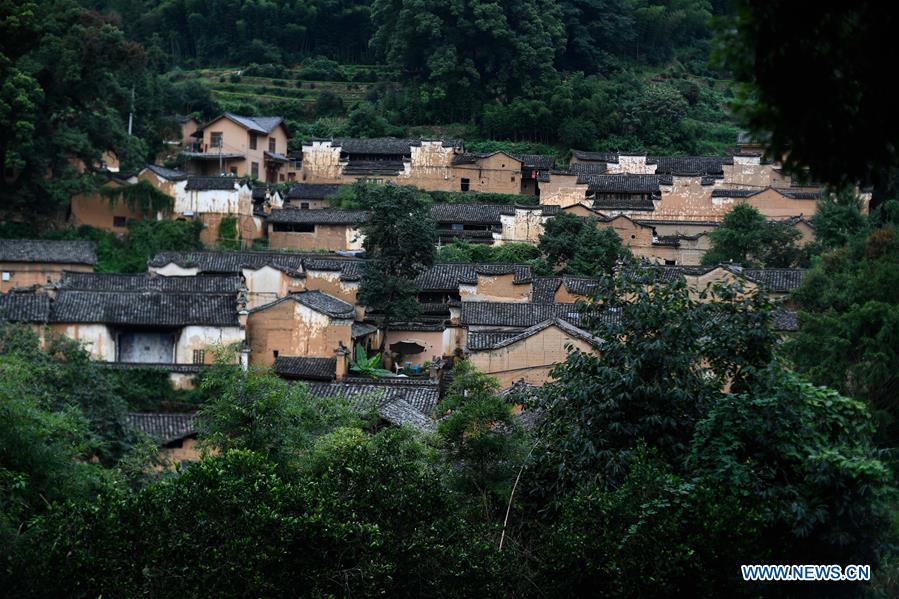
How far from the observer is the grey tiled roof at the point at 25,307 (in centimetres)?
2706

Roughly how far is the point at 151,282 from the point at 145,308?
2818 mm

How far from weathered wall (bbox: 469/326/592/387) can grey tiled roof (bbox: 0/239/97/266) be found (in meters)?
14.3

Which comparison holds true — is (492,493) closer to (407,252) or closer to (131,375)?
(131,375)

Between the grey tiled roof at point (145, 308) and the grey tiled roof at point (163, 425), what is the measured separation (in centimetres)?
484

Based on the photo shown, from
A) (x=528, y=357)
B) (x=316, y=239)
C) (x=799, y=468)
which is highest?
(x=799, y=468)

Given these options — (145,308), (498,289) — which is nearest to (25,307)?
(145,308)

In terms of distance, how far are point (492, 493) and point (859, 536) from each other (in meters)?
4.06

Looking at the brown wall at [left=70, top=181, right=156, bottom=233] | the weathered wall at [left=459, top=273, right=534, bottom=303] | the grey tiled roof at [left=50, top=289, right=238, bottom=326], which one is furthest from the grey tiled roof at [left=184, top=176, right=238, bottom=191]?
the weathered wall at [left=459, top=273, right=534, bottom=303]

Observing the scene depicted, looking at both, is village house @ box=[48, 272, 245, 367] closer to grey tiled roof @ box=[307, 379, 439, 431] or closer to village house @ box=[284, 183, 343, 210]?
grey tiled roof @ box=[307, 379, 439, 431]

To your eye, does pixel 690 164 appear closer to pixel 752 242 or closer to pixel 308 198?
pixel 752 242

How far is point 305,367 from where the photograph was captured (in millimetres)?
27969

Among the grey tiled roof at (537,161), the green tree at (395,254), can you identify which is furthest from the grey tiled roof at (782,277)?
the grey tiled roof at (537,161)

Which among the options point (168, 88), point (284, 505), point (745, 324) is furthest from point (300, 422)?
point (168, 88)

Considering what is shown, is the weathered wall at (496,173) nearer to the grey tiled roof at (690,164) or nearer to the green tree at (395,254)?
the grey tiled roof at (690,164)
